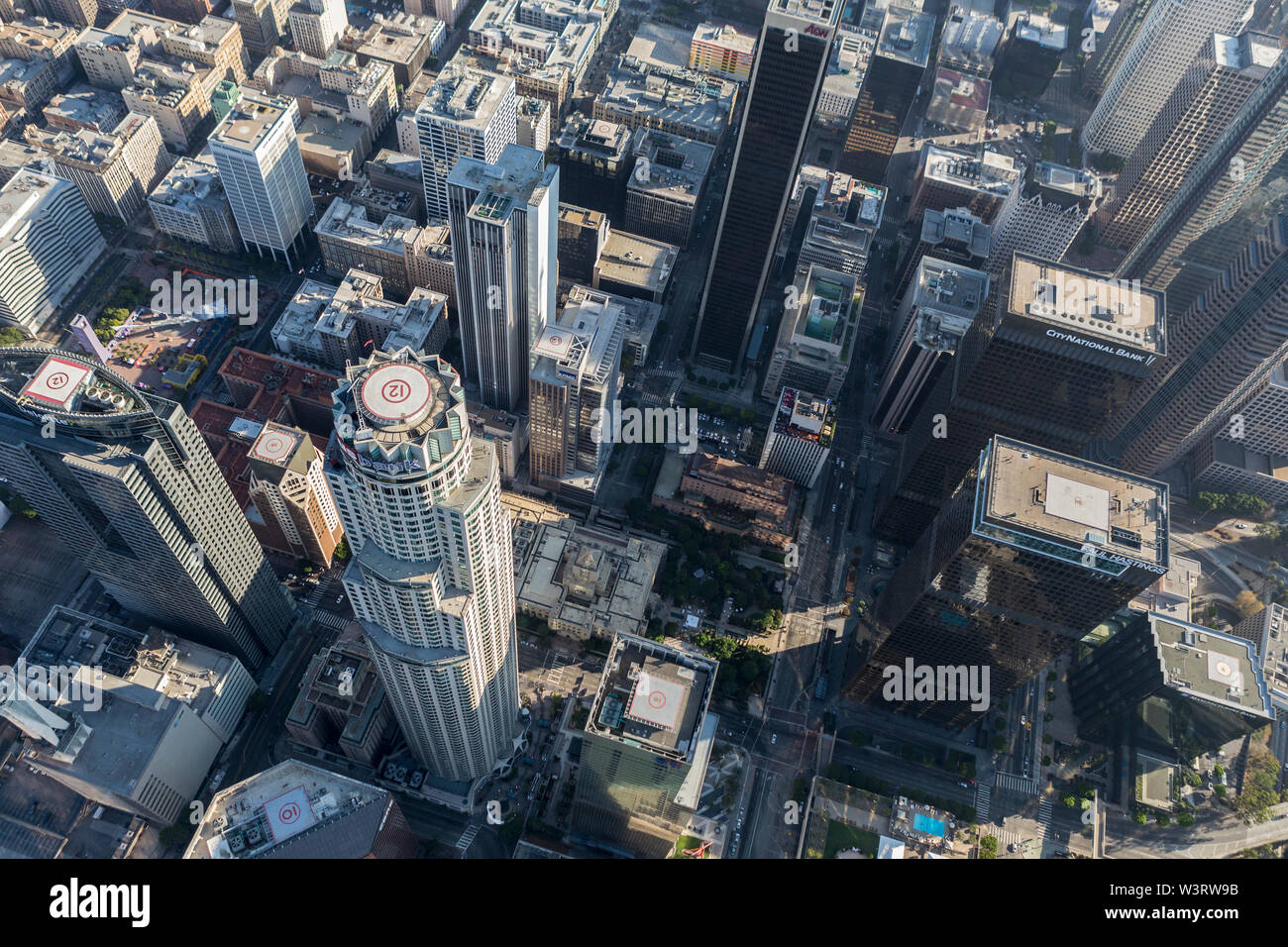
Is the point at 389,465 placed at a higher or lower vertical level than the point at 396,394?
lower

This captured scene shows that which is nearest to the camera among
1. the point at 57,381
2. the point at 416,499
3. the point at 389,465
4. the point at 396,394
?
the point at 389,465

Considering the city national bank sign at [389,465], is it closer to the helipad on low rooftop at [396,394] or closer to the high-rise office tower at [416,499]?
the high-rise office tower at [416,499]

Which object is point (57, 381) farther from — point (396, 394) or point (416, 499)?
point (416, 499)

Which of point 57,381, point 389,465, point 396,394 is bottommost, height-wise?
point 389,465

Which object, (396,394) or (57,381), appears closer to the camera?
(396,394)

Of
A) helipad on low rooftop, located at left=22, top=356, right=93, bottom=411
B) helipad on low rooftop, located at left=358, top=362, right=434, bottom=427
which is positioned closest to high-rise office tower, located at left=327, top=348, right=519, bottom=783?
helipad on low rooftop, located at left=358, top=362, right=434, bottom=427

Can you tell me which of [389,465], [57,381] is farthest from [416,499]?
[57,381]

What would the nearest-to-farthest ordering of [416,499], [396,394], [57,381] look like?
[396,394] < [416,499] < [57,381]
